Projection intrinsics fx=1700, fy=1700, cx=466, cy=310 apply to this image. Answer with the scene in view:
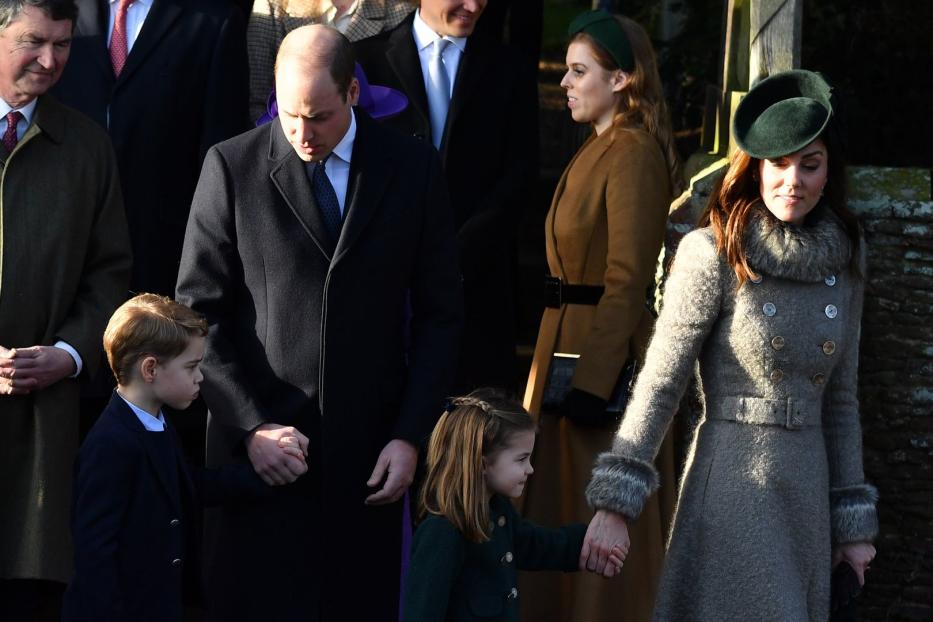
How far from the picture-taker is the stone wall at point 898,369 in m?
5.44

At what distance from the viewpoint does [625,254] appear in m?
4.87

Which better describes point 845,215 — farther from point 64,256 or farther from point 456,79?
point 64,256

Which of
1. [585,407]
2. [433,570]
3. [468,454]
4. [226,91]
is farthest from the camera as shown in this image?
[226,91]

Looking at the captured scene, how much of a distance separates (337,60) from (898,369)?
2.35 metres

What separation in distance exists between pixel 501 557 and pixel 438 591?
229mm

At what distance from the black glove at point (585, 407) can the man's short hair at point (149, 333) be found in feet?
4.13

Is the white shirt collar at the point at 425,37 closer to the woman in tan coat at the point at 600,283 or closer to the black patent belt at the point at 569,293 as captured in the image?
the woman in tan coat at the point at 600,283

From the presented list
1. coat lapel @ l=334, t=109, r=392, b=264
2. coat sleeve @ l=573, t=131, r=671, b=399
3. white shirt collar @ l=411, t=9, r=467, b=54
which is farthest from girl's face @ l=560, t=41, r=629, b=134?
coat lapel @ l=334, t=109, r=392, b=264

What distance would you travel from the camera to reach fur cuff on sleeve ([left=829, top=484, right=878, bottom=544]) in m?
4.03

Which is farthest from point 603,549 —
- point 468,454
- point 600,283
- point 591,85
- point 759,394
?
point 591,85

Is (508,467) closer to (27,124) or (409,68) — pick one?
(27,124)

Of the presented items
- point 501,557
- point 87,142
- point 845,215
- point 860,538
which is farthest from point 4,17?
point 860,538

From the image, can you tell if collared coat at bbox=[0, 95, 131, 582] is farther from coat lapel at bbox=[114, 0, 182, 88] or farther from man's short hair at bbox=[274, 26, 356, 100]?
man's short hair at bbox=[274, 26, 356, 100]

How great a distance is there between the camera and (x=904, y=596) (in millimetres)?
5562
